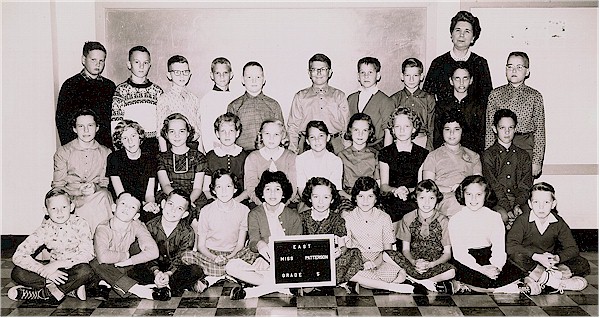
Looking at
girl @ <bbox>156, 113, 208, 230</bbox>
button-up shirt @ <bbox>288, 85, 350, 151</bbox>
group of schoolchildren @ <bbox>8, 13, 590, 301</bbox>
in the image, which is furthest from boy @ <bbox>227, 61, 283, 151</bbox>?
girl @ <bbox>156, 113, 208, 230</bbox>

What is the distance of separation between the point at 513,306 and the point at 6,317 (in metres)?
3.05

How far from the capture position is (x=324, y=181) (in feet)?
15.4

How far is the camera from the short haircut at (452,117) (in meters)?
4.82

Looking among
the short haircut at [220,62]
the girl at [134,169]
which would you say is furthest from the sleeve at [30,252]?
the short haircut at [220,62]

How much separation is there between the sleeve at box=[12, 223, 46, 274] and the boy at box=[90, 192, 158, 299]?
0.33 metres

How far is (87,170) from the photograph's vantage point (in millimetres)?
4762

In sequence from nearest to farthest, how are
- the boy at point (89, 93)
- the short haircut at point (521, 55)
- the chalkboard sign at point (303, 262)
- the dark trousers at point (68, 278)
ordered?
1. the dark trousers at point (68, 278)
2. the chalkboard sign at point (303, 262)
3. the boy at point (89, 93)
4. the short haircut at point (521, 55)

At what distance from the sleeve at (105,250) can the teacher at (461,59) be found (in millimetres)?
2312

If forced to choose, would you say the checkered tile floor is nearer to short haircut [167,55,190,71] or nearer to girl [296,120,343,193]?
girl [296,120,343,193]

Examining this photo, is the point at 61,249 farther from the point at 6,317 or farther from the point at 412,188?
the point at 412,188

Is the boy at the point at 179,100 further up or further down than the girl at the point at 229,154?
further up

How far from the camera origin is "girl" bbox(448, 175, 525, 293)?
470 centimetres

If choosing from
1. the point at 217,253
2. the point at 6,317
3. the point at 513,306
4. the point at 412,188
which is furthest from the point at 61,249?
the point at 513,306

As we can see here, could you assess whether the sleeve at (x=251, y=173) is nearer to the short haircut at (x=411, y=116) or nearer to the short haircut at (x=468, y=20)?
the short haircut at (x=411, y=116)
